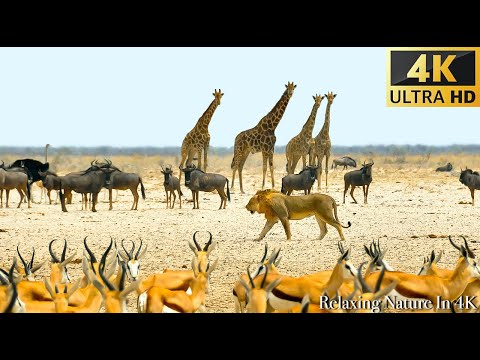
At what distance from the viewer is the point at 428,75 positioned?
975cm

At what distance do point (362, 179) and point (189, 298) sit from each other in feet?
42.9

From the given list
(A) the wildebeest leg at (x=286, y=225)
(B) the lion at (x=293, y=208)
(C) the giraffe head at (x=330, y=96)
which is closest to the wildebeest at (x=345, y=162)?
(C) the giraffe head at (x=330, y=96)

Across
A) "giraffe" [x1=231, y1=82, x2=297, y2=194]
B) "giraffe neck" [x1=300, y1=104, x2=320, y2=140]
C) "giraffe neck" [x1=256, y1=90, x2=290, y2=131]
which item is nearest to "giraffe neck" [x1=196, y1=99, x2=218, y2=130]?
Answer: "giraffe" [x1=231, y1=82, x2=297, y2=194]

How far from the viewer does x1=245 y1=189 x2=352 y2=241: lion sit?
46.4 feet

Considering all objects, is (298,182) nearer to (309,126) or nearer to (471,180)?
(471,180)

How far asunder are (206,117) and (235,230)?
10.2 meters

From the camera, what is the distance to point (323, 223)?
14414 millimetres

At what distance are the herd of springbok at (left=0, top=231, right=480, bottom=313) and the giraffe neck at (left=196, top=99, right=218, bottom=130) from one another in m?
16.7

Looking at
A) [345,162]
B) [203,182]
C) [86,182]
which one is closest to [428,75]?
[203,182]
